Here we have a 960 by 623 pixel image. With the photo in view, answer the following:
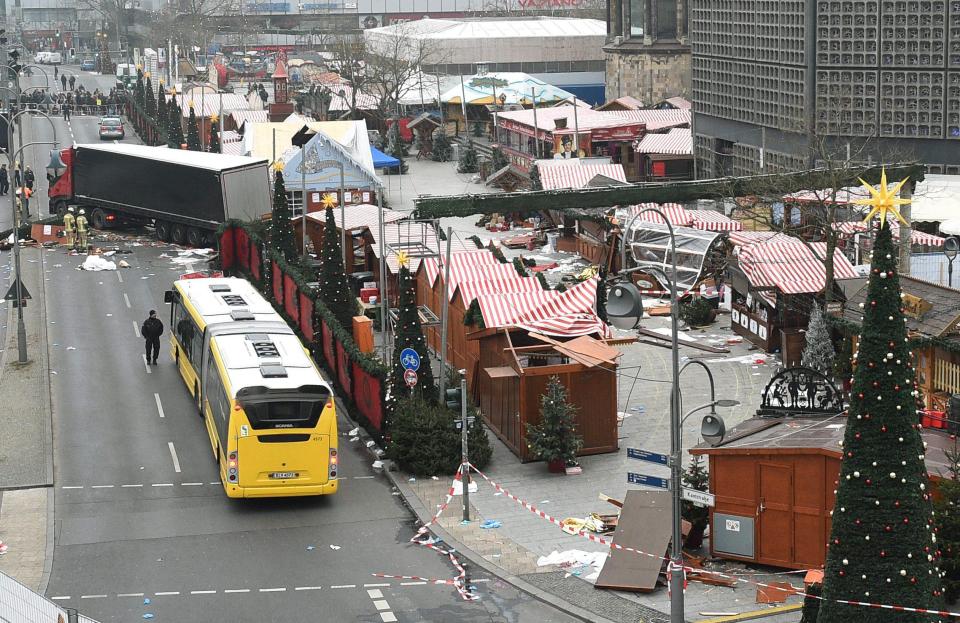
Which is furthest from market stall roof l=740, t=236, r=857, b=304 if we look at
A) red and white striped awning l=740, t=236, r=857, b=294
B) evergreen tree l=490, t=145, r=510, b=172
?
evergreen tree l=490, t=145, r=510, b=172

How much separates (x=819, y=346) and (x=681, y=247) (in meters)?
10.6

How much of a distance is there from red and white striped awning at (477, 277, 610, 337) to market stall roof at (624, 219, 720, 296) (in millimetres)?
9432

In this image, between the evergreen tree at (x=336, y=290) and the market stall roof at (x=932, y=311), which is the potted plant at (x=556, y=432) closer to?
the market stall roof at (x=932, y=311)

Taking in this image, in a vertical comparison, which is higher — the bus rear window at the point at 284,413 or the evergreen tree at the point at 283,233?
the evergreen tree at the point at 283,233

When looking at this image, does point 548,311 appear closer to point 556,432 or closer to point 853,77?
point 556,432

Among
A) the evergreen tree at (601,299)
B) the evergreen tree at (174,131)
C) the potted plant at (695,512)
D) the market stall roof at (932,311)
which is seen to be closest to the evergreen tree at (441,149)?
the evergreen tree at (174,131)

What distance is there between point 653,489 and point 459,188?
48.5m

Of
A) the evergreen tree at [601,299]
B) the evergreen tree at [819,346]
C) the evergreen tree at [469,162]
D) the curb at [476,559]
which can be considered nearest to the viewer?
the curb at [476,559]

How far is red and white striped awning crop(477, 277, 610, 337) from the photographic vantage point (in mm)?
33406

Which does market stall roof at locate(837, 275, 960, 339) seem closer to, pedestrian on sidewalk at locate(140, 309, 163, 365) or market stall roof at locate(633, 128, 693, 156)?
pedestrian on sidewalk at locate(140, 309, 163, 365)

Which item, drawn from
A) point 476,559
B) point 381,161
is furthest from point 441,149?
point 476,559

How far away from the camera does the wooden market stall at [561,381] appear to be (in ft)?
103

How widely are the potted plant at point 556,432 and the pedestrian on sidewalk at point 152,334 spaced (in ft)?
46.1

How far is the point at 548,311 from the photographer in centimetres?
3491
